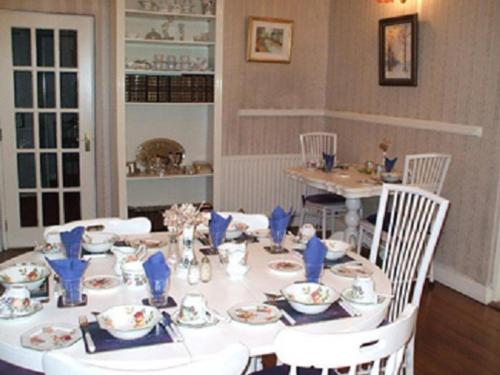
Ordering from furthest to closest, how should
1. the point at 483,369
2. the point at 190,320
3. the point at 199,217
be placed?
the point at 483,369 → the point at 199,217 → the point at 190,320

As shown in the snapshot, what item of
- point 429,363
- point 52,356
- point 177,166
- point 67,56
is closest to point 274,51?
point 177,166

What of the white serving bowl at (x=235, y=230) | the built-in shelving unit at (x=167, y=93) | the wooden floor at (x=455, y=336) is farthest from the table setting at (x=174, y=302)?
the built-in shelving unit at (x=167, y=93)

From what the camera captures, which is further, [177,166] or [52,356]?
[177,166]

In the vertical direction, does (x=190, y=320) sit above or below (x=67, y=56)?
below

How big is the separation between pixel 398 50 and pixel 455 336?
7.80ft

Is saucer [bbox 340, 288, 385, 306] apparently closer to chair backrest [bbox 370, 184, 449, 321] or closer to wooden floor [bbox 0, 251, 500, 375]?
chair backrest [bbox 370, 184, 449, 321]

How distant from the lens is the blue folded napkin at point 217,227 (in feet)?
8.23

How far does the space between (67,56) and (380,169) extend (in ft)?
9.19

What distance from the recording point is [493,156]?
3.94m

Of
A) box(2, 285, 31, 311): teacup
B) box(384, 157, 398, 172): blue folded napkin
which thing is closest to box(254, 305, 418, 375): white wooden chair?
box(2, 285, 31, 311): teacup

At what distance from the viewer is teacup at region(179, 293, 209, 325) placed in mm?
1801

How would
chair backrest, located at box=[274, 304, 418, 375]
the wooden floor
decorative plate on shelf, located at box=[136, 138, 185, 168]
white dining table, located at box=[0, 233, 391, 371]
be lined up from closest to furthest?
1. chair backrest, located at box=[274, 304, 418, 375]
2. white dining table, located at box=[0, 233, 391, 371]
3. the wooden floor
4. decorative plate on shelf, located at box=[136, 138, 185, 168]

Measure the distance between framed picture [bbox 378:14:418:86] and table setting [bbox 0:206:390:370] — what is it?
8.61 ft

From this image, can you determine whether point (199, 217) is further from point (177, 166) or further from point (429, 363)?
point (177, 166)
